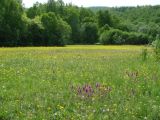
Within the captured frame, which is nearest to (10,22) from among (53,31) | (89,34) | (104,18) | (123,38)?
(53,31)

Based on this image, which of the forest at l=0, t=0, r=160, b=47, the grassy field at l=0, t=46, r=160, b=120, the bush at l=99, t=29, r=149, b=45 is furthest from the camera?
the bush at l=99, t=29, r=149, b=45

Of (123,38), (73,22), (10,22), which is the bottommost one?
(123,38)

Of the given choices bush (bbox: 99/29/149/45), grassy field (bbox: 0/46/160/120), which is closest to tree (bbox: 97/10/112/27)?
bush (bbox: 99/29/149/45)

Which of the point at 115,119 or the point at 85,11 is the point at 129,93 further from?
the point at 85,11

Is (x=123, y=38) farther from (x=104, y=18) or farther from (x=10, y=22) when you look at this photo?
(x=104, y=18)

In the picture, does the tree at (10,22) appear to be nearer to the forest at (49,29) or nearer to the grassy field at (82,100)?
the forest at (49,29)

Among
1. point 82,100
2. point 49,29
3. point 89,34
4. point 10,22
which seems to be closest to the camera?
point 82,100

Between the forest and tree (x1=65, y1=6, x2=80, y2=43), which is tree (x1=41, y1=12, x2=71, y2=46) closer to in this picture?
the forest

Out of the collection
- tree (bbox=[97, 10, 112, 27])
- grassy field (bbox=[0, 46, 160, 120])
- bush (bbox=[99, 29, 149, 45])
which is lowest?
bush (bbox=[99, 29, 149, 45])

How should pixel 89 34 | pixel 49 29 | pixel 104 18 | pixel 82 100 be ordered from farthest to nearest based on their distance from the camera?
pixel 104 18 < pixel 89 34 < pixel 49 29 < pixel 82 100

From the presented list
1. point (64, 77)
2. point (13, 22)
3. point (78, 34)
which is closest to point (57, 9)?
point (78, 34)

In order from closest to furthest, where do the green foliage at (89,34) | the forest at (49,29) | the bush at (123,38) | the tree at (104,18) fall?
1. the forest at (49,29)
2. the bush at (123,38)
3. the green foliage at (89,34)
4. the tree at (104,18)

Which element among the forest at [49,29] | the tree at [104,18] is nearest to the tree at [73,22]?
the forest at [49,29]

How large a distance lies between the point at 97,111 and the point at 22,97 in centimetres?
231
